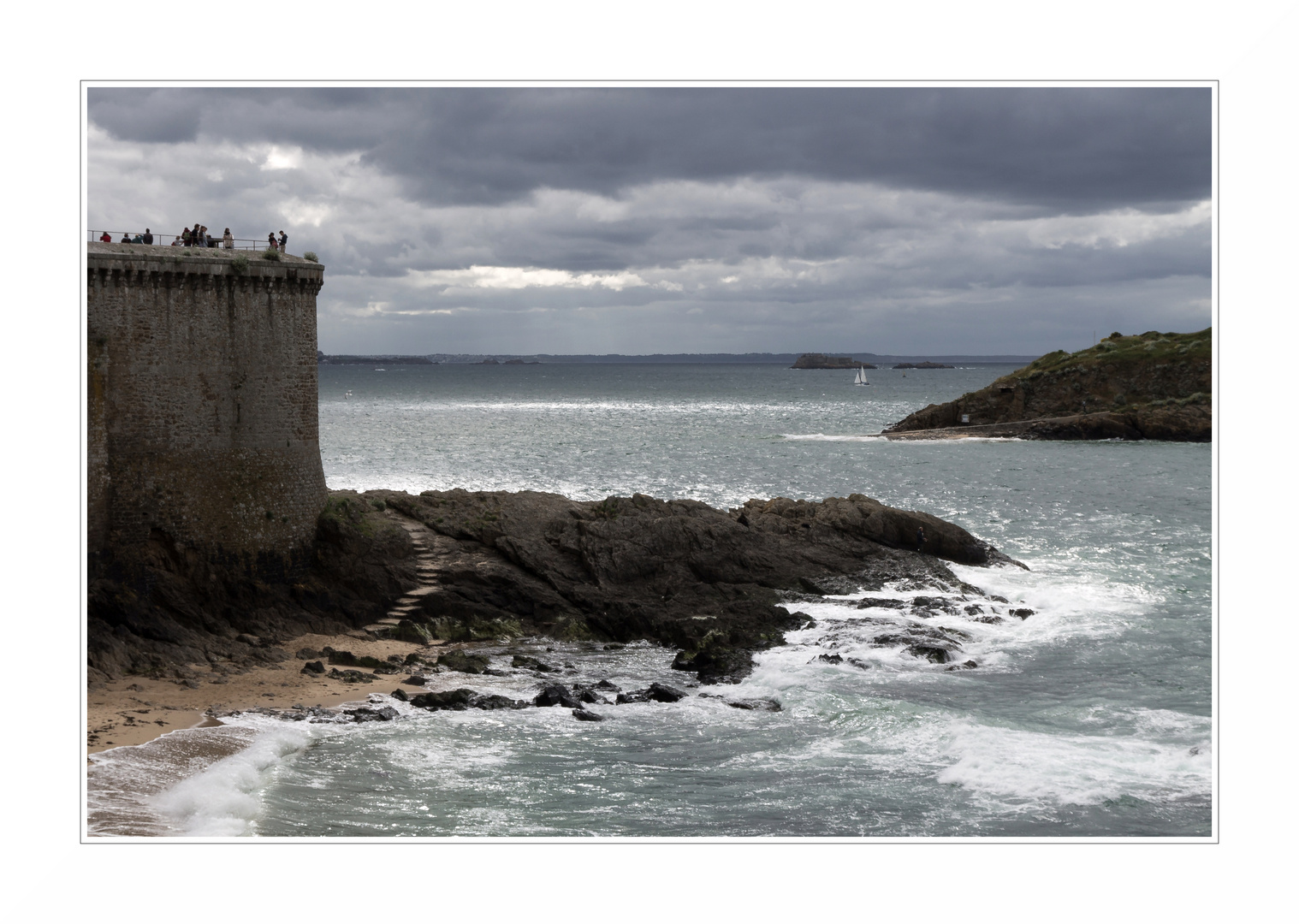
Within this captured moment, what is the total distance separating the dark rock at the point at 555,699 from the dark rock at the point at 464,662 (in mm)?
2696

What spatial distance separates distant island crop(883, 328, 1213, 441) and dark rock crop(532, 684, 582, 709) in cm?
6890

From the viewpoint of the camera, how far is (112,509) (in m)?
26.5

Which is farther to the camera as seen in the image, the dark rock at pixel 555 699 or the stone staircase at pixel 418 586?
the stone staircase at pixel 418 586

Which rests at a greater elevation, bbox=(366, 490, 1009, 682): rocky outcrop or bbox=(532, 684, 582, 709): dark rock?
bbox=(366, 490, 1009, 682): rocky outcrop

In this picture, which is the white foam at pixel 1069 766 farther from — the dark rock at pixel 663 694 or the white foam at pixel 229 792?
the white foam at pixel 229 792

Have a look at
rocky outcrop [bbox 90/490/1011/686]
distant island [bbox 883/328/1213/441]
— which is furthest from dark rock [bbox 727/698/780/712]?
distant island [bbox 883/328/1213/441]

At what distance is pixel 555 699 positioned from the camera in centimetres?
2309

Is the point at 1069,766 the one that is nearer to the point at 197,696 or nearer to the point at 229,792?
the point at 229,792

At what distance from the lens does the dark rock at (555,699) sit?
75.6 ft

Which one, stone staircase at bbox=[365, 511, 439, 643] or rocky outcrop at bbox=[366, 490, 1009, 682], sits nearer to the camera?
stone staircase at bbox=[365, 511, 439, 643]

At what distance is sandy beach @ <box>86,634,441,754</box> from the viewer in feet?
67.9

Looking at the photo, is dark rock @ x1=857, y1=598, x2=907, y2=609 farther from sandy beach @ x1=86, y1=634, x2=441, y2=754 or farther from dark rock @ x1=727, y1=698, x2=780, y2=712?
sandy beach @ x1=86, y1=634, x2=441, y2=754

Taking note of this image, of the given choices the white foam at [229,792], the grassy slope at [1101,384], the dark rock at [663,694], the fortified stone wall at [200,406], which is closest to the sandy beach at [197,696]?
the white foam at [229,792]

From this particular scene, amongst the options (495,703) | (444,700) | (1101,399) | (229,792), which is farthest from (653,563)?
(1101,399)
